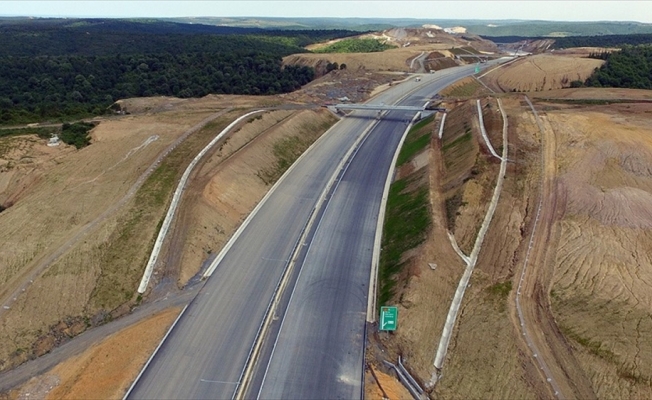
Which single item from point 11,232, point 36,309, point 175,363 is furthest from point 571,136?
point 11,232


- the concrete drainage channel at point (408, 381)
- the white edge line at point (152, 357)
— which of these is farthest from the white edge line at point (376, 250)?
the white edge line at point (152, 357)

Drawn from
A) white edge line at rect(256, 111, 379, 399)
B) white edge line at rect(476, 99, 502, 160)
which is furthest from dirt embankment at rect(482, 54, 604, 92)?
white edge line at rect(256, 111, 379, 399)

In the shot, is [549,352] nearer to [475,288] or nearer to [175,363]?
[475,288]

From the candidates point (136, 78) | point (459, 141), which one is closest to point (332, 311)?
point (459, 141)

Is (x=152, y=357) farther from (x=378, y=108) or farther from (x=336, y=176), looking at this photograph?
(x=378, y=108)

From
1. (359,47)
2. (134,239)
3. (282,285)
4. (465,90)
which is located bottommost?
(282,285)

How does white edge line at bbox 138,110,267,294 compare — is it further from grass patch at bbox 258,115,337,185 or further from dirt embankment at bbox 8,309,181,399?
grass patch at bbox 258,115,337,185

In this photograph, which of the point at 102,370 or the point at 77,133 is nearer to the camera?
the point at 102,370

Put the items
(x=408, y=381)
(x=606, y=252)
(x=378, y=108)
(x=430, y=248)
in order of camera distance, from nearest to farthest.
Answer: (x=408, y=381)
(x=606, y=252)
(x=430, y=248)
(x=378, y=108)
